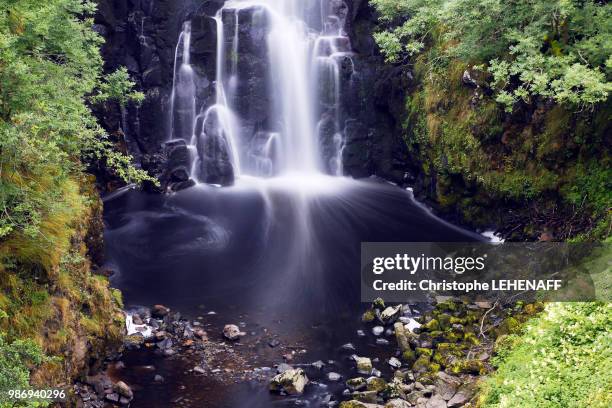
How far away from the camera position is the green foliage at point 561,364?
859 centimetres

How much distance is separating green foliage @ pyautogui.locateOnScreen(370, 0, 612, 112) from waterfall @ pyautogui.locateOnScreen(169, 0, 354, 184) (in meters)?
9.63

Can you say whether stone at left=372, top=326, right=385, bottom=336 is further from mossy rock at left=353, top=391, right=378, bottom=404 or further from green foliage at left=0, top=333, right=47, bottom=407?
green foliage at left=0, top=333, right=47, bottom=407

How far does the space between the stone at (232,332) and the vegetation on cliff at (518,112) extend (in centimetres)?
931

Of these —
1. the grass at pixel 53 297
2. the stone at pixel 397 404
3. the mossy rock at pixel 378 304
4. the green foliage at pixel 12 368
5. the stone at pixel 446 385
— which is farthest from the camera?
the mossy rock at pixel 378 304

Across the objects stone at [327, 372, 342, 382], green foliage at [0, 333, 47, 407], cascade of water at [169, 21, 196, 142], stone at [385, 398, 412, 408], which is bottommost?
stone at [327, 372, 342, 382]

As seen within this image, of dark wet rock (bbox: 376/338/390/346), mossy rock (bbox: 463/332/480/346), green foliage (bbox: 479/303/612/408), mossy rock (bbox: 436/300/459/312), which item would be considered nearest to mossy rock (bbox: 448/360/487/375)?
green foliage (bbox: 479/303/612/408)

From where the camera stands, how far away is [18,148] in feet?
28.6

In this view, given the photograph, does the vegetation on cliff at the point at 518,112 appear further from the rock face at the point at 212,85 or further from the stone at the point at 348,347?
the stone at the point at 348,347

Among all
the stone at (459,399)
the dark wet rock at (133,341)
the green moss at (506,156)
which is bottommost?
the stone at (459,399)

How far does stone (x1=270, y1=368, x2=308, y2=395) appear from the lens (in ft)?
40.0

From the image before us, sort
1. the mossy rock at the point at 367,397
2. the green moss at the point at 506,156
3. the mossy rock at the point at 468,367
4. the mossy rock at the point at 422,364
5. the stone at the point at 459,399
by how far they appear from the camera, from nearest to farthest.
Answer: the stone at the point at 459,399 → the mossy rock at the point at 367,397 → the mossy rock at the point at 468,367 → the mossy rock at the point at 422,364 → the green moss at the point at 506,156

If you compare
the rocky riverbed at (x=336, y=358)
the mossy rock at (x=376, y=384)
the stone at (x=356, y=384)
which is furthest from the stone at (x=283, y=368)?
the mossy rock at (x=376, y=384)

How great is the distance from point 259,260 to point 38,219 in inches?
419

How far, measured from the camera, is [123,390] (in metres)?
11.8
